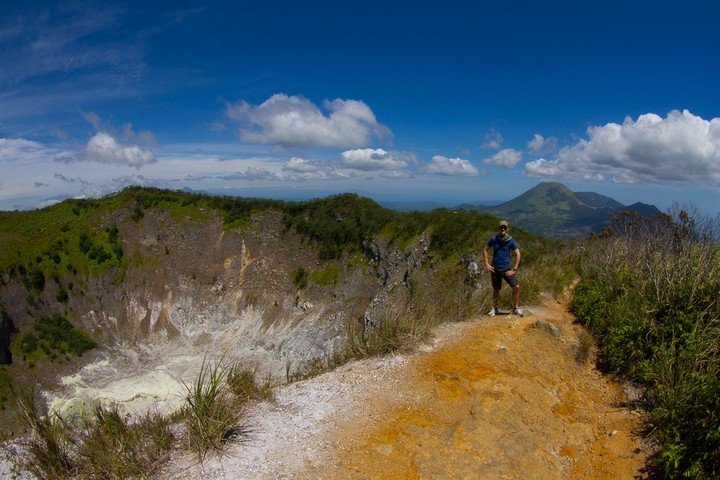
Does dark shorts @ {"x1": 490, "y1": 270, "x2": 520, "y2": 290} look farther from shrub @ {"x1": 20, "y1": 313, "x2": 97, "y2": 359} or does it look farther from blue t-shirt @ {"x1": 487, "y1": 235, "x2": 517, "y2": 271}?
shrub @ {"x1": 20, "y1": 313, "x2": 97, "y2": 359}

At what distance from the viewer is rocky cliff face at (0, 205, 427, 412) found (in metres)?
43.7

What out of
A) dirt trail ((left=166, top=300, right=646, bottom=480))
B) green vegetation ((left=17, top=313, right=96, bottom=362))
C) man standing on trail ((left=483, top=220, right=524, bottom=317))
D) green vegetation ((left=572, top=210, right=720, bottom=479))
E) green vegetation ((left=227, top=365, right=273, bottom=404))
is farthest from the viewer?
green vegetation ((left=17, top=313, right=96, bottom=362))

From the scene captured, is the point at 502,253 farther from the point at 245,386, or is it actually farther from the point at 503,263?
the point at 245,386

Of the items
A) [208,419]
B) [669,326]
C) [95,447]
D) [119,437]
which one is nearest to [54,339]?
[119,437]

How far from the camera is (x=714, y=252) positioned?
7.63m

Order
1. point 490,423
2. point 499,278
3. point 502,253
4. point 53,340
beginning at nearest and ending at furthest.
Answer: point 490,423
point 502,253
point 499,278
point 53,340

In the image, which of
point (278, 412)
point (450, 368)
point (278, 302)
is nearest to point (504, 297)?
point (450, 368)

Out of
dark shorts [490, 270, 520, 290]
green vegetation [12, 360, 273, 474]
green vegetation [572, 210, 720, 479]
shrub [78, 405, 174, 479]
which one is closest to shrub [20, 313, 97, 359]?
green vegetation [12, 360, 273, 474]

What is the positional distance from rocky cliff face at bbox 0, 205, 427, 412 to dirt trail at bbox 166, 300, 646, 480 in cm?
3233

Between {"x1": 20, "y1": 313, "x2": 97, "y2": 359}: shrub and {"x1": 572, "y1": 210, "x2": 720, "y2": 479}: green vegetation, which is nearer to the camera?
{"x1": 572, "y1": 210, "x2": 720, "y2": 479}: green vegetation

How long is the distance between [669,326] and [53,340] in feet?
206

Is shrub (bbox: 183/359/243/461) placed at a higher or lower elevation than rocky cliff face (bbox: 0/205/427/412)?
higher

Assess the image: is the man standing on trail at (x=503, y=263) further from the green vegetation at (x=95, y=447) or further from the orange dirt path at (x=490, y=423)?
the green vegetation at (x=95, y=447)

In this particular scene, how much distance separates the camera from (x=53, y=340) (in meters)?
49.5
